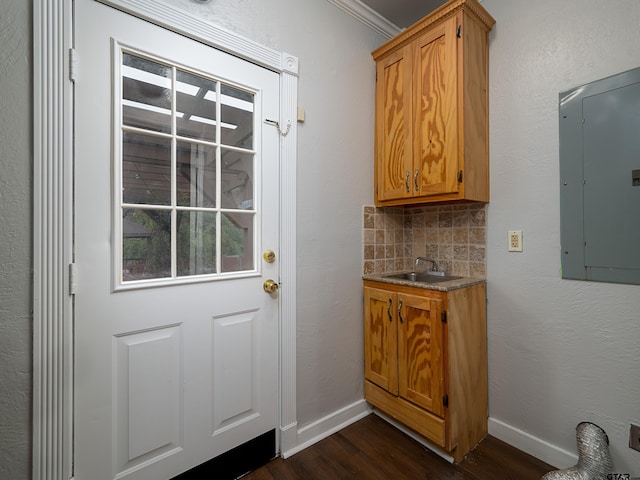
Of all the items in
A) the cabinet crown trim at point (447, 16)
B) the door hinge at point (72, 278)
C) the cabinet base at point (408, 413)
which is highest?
the cabinet crown trim at point (447, 16)

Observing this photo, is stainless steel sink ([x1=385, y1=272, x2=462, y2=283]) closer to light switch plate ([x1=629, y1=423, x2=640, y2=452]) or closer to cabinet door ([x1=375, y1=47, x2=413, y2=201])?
cabinet door ([x1=375, y1=47, x2=413, y2=201])

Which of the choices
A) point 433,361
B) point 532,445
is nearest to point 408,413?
point 433,361

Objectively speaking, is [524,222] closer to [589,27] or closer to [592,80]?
[592,80]

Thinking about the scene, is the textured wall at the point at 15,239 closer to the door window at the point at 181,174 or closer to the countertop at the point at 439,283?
the door window at the point at 181,174

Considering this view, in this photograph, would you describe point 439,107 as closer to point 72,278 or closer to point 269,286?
point 269,286

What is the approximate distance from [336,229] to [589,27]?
158 centimetres

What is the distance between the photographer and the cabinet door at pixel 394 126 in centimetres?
176

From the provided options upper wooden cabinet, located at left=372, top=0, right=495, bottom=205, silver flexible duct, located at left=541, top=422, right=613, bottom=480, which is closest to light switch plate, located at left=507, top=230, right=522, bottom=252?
upper wooden cabinet, located at left=372, top=0, right=495, bottom=205

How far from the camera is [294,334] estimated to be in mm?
1592

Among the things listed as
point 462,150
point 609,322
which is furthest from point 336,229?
point 609,322

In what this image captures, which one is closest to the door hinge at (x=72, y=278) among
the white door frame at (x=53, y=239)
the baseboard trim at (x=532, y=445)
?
the white door frame at (x=53, y=239)

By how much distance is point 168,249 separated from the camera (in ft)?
4.08

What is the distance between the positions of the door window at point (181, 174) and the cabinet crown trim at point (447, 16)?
40.3 inches

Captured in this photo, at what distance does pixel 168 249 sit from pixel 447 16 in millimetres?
1881
